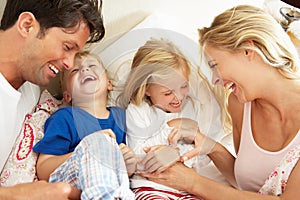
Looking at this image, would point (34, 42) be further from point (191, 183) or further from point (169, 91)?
point (191, 183)

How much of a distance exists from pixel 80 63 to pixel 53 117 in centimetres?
19

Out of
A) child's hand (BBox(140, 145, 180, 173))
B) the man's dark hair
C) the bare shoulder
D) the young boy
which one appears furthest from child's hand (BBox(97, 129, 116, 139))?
the bare shoulder

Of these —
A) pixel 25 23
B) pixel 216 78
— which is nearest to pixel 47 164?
pixel 25 23

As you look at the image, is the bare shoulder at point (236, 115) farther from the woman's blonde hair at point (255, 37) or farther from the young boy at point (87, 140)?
the young boy at point (87, 140)

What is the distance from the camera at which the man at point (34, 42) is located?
158cm

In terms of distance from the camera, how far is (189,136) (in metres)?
1.57

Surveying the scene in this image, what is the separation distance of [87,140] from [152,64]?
28cm

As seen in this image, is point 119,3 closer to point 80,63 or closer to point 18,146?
point 80,63

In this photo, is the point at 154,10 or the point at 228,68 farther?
the point at 154,10

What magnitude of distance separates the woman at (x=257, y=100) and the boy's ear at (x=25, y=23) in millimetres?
512

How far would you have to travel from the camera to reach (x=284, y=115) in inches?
62.5

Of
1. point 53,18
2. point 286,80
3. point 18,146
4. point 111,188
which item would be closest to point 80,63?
point 53,18

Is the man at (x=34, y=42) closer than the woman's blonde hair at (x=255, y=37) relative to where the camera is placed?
No

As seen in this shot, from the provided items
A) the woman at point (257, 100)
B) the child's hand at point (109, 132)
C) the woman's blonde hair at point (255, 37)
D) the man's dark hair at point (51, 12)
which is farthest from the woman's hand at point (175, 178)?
the man's dark hair at point (51, 12)
